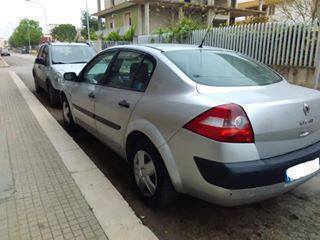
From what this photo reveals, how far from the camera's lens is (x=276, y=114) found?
7.89ft

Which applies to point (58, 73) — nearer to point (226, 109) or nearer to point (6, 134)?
point (6, 134)

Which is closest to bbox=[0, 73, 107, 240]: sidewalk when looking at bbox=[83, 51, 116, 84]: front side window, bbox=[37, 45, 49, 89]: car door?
bbox=[83, 51, 116, 84]: front side window

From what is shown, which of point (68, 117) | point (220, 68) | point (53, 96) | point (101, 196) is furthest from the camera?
point (53, 96)

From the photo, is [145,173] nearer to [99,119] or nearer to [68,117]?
[99,119]

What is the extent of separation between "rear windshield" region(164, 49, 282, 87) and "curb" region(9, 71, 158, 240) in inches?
55.8

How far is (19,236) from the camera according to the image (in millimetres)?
2588

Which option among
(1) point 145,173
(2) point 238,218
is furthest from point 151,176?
→ (2) point 238,218

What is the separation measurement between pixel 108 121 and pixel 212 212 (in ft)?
5.15

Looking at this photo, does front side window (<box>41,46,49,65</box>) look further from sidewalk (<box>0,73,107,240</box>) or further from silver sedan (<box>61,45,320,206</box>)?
silver sedan (<box>61,45,320,206</box>)

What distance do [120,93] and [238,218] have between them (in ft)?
5.80

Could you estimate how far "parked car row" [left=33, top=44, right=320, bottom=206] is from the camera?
2305 mm

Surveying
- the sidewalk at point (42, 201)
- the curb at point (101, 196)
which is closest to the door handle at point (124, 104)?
the curb at point (101, 196)

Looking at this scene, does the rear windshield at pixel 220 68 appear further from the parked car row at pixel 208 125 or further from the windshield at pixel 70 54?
the windshield at pixel 70 54

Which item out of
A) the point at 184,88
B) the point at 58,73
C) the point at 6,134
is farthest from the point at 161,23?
the point at 184,88
